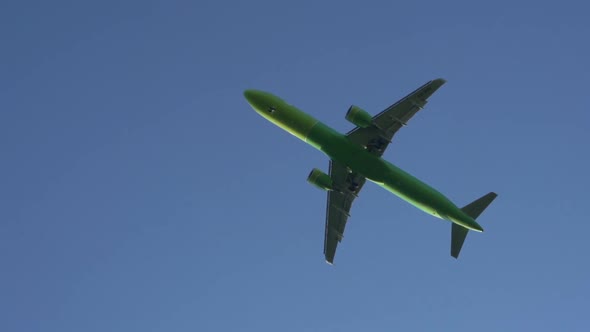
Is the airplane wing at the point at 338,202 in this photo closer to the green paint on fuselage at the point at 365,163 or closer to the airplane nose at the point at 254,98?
the green paint on fuselage at the point at 365,163

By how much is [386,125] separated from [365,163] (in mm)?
4076

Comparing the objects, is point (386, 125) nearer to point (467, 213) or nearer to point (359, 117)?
point (359, 117)

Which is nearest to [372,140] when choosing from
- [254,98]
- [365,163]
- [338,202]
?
[365,163]

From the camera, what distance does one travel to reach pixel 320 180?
71.9 m

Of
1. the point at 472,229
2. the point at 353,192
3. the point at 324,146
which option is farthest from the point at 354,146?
the point at 472,229

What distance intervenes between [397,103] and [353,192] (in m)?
11.3

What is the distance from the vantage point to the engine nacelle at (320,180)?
7181 centimetres

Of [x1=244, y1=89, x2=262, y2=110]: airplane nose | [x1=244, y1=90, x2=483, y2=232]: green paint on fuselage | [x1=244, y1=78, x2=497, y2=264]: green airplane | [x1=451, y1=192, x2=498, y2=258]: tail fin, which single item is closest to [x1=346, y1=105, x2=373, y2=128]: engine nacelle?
[x1=244, y1=78, x2=497, y2=264]: green airplane

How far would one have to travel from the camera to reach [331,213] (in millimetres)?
76062

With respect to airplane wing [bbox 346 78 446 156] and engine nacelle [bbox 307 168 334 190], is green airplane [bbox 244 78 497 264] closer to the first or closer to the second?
airplane wing [bbox 346 78 446 156]

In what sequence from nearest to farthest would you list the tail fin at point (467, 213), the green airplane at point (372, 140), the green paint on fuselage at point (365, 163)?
the green airplane at point (372, 140), the green paint on fuselage at point (365, 163), the tail fin at point (467, 213)

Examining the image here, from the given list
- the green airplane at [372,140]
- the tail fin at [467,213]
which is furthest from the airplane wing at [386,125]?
the tail fin at [467,213]

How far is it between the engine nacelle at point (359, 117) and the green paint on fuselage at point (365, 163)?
5.95 ft

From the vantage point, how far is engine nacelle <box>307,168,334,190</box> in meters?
71.8
